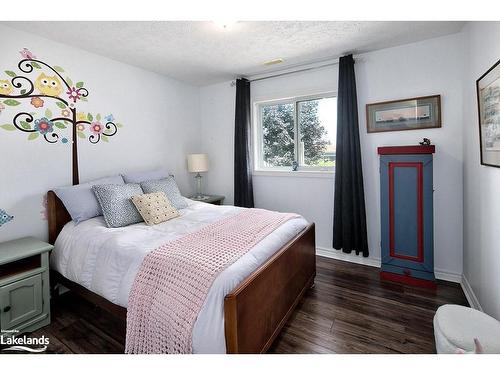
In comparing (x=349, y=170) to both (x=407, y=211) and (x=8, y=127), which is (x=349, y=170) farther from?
(x=8, y=127)

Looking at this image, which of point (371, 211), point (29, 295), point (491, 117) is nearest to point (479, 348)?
point (491, 117)

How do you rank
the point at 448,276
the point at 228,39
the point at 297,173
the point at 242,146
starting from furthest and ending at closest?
the point at 242,146
the point at 297,173
the point at 448,276
the point at 228,39

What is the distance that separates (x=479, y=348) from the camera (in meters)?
1.15

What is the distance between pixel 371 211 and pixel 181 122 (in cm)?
284

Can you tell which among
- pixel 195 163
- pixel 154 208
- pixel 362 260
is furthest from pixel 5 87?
pixel 362 260

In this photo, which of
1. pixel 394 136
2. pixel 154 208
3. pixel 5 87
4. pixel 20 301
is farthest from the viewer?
pixel 394 136

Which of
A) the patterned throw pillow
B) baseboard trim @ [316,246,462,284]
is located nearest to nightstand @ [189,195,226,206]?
the patterned throw pillow

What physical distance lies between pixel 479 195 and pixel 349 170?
3.84 ft

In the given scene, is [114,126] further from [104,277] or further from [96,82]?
[104,277]

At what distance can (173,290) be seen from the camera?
4.81 feet

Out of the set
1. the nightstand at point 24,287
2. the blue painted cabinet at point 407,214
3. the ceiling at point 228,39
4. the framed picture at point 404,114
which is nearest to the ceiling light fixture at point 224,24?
the ceiling at point 228,39

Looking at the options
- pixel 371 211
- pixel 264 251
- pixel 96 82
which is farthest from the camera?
pixel 371 211

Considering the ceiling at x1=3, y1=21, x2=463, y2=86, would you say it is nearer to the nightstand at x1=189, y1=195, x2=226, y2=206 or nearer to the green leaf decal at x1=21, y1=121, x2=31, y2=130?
the green leaf decal at x1=21, y1=121, x2=31, y2=130

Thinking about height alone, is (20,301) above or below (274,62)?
below
